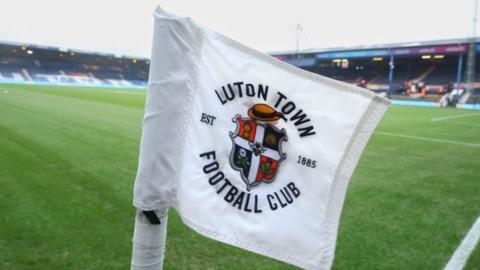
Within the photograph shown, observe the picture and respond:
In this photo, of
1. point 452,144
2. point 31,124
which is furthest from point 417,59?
point 31,124

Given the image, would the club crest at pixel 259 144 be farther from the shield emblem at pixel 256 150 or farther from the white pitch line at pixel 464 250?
the white pitch line at pixel 464 250

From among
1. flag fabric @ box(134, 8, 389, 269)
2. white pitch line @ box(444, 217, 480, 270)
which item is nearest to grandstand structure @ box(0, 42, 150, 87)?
white pitch line @ box(444, 217, 480, 270)

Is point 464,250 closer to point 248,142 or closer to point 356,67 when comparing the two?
point 248,142

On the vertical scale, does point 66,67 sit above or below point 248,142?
above

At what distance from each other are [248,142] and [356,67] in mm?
54661

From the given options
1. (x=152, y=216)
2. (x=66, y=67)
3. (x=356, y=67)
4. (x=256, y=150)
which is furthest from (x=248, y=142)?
(x=66, y=67)

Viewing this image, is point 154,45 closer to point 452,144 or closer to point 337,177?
point 337,177

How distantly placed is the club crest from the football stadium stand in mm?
33925

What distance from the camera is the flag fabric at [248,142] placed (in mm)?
1364

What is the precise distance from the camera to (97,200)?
14.9ft

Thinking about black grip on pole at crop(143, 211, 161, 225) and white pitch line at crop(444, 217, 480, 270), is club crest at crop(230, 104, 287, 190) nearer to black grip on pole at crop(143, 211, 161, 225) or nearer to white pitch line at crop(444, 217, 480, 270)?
black grip on pole at crop(143, 211, 161, 225)

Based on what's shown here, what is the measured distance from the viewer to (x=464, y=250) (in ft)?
11.7

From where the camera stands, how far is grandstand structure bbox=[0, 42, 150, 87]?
56000mm

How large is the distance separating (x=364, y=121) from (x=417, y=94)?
42155 mm
